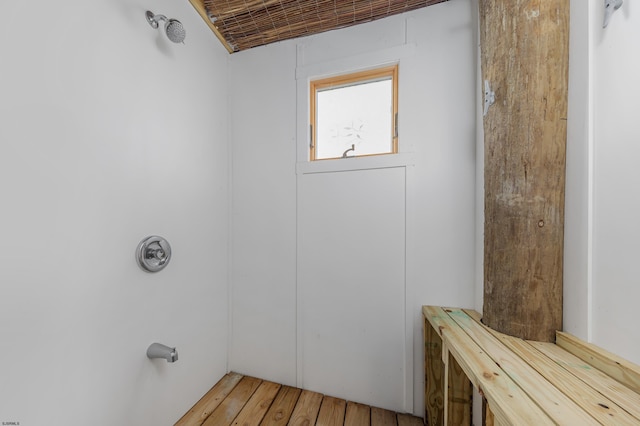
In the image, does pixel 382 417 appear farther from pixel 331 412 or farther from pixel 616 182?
pixel 616 182

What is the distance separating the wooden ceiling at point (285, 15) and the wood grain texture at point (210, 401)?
2312 mm

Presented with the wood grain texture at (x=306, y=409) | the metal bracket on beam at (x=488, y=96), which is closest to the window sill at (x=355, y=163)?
the metal bracket on beam at (x=488, y=96)

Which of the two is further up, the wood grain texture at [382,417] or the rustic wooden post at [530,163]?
the rustic wooden post at [530,163]

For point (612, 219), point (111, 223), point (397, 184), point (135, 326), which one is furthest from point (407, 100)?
point (135, 326)

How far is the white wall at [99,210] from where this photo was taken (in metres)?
0.66

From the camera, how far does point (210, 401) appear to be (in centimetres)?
128

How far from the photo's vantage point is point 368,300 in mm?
1270

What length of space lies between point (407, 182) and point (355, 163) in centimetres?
32

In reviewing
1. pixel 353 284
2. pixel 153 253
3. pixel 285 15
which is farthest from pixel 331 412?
pixel 285 15

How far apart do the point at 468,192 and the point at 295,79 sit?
1264 mm

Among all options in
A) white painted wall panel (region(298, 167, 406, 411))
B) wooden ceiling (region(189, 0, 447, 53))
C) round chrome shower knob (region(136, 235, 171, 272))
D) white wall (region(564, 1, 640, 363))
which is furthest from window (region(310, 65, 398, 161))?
round chrome shower knob (region(136, 235, 171, 272))

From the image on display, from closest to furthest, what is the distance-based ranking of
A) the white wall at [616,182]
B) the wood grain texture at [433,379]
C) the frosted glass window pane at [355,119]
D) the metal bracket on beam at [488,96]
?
1. the white wall at [616,182]
2. the metal bracket on beam at [488,96]
3. the wood grain texture at [433,379]
4. the frosted glass window pane at [355,119]

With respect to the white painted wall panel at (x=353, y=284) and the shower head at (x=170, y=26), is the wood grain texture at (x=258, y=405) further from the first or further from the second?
the shower head at (x=170, y=26)

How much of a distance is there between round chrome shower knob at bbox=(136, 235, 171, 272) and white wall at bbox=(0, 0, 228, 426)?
0.04 m
